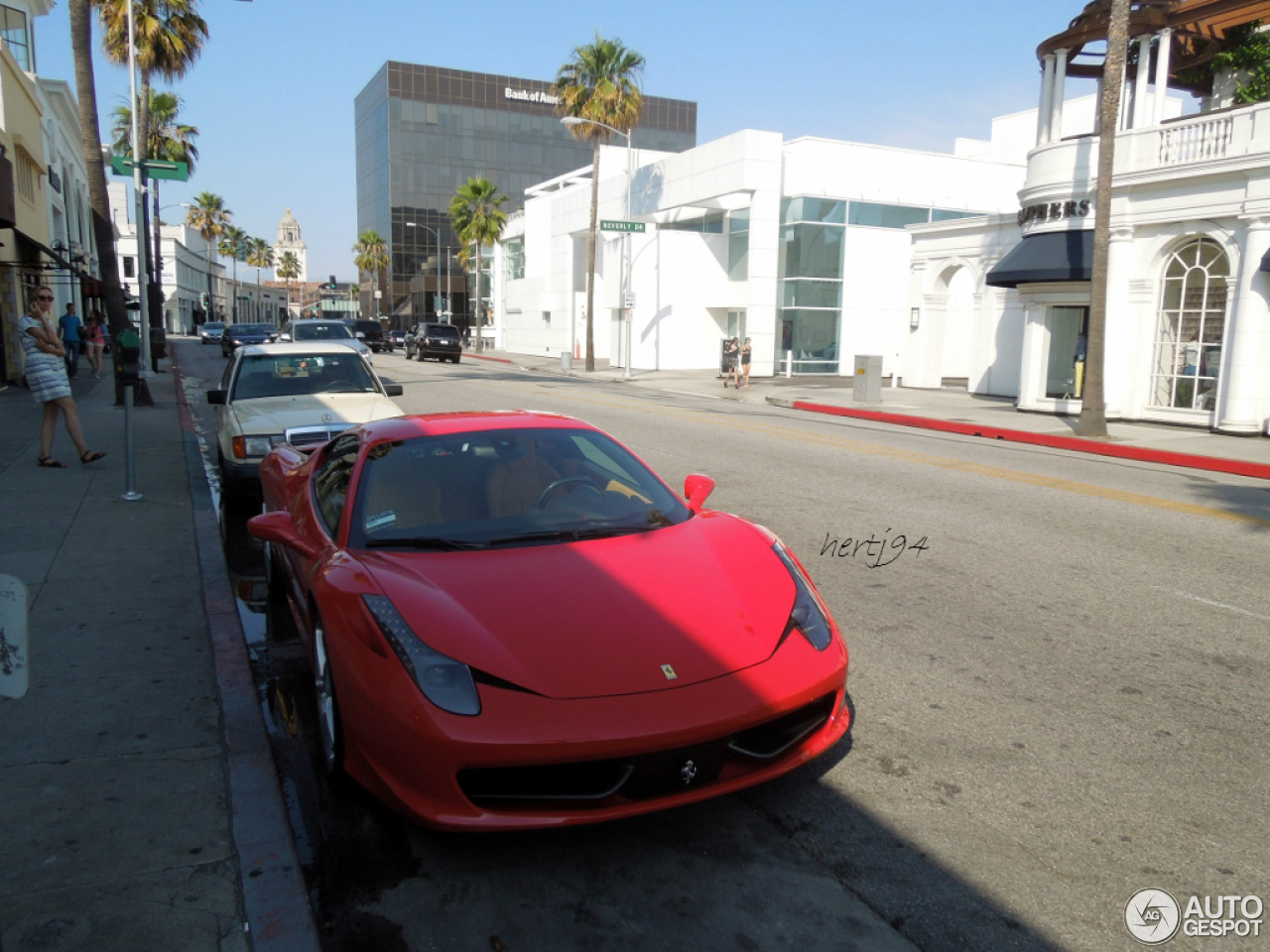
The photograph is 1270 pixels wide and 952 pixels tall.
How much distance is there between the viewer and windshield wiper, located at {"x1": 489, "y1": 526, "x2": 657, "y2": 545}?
4.10 meters

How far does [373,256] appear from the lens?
305 ft

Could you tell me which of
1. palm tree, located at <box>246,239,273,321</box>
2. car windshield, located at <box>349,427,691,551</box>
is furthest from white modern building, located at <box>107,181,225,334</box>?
car windshield, located at <box>349,427,691,551</box>

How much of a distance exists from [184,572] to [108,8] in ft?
103

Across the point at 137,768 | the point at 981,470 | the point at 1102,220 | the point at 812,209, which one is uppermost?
the point at 812,209

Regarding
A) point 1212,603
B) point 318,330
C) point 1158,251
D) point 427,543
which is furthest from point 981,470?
point 318,330

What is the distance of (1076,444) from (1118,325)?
497 centimetres

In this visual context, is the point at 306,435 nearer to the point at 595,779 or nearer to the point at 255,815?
the point at 255,815

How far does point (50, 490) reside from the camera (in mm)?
9641

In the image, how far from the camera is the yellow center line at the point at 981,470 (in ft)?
32.3

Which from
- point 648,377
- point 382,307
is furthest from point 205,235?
point 648,377

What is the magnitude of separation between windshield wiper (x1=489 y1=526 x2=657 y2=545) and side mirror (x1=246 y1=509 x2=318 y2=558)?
42.4 inches

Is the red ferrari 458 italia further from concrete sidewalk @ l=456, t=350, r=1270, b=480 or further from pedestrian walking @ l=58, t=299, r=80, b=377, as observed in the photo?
pedestrian walking @ l=58, t=299, r=80, b=377

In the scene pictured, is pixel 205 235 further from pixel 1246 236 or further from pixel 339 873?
pixel 339 873

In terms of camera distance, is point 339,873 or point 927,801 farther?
point 927,801
